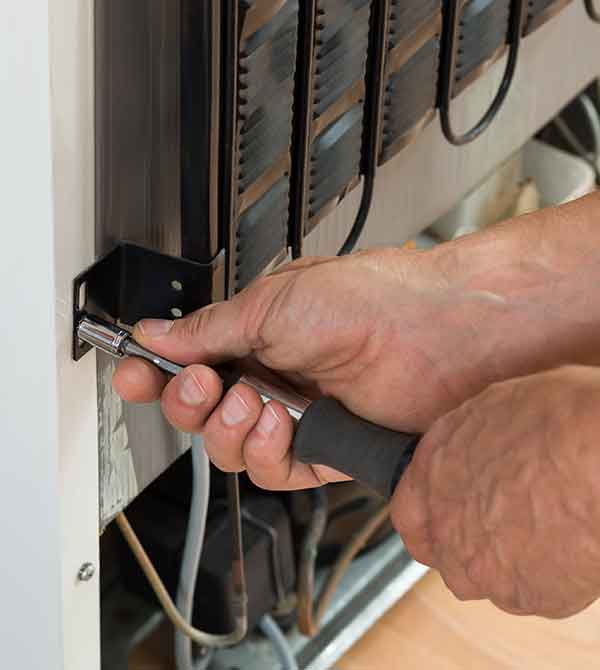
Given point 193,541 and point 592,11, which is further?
point 592,11

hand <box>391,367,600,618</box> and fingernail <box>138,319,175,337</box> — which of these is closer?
hand <box>391,367,600,618</box>

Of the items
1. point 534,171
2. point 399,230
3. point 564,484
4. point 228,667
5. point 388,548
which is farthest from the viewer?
point 534,171

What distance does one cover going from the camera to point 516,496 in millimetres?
502

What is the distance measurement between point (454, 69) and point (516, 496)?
35 cm

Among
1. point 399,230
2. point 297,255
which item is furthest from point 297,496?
point 297,255

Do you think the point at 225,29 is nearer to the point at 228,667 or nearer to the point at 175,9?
the point at 175,9

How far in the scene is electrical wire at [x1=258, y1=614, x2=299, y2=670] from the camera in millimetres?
1005

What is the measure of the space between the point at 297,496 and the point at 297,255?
403mm

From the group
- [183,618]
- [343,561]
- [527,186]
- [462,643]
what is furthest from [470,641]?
[527,186]

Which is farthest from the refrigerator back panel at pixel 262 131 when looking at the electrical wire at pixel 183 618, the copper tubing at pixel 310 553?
the copper tubing at pixel 310 553

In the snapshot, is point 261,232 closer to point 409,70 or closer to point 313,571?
point 409,70

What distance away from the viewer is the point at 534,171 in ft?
4.41

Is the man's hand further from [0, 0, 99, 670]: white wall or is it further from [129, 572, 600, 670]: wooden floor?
[129, 572, 600, 670]: wooden floor

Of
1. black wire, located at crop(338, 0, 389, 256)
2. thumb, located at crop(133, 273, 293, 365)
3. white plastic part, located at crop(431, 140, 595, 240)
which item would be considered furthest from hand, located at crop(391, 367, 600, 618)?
white plastic part, located at crop(431, 140, 595, 240)
